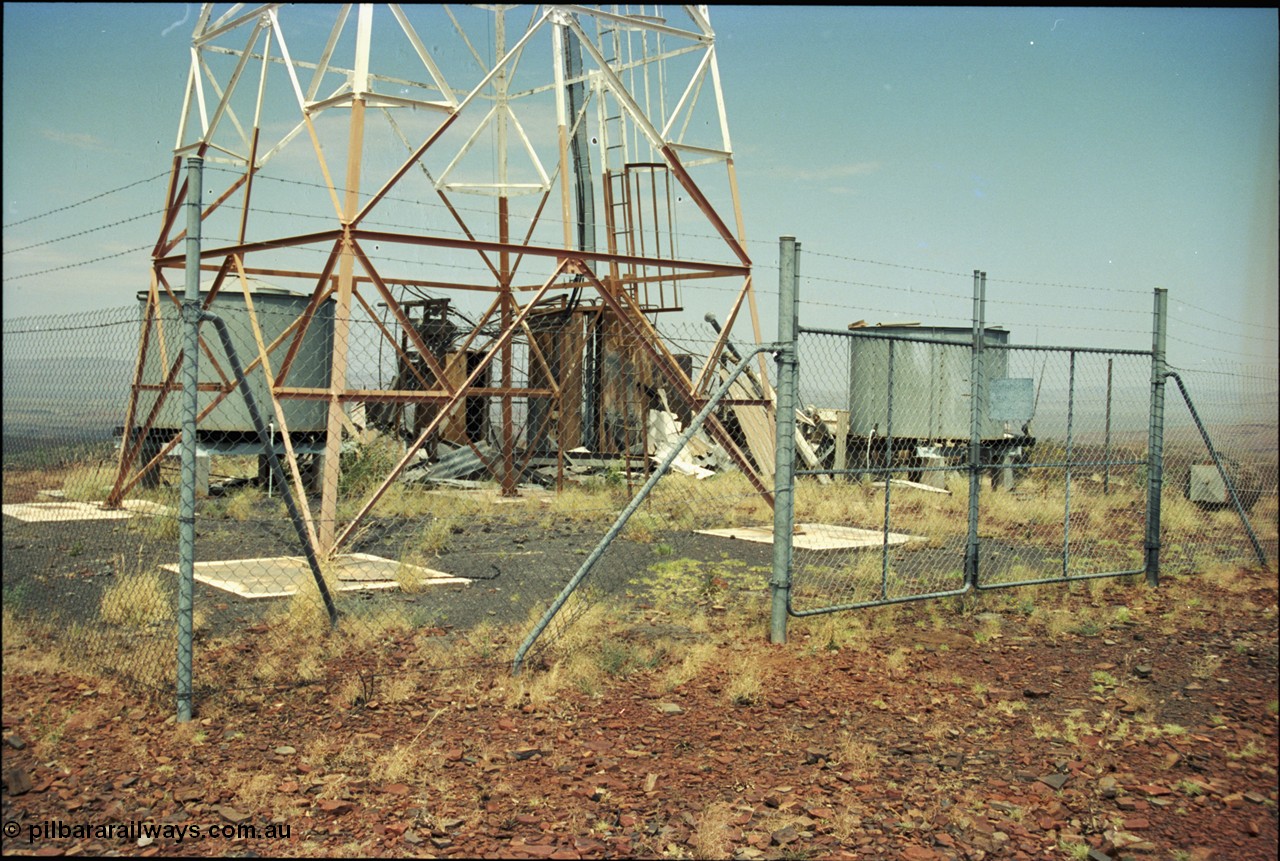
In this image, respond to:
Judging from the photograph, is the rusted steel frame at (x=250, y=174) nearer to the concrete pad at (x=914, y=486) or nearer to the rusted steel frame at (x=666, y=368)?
the rusted steel frame at (x=666, y=368)

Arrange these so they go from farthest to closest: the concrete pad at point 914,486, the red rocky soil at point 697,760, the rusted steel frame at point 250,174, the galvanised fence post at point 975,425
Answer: the concrete pad at point 914,486 < the rusted steel frame at point 250,174 < the galvanised fence post at point 975,425 < the red rocky soil at point 697,760

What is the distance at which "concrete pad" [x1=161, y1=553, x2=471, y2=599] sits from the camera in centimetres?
970

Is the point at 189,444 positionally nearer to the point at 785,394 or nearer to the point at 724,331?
the point at 785,394

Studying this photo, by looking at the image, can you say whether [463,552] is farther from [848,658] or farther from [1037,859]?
[1037,859]

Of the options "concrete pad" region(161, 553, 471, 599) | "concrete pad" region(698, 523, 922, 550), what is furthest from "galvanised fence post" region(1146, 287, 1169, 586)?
"concrete pad" region(161, 553, 471, 599)

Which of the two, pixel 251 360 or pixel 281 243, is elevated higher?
pixel 281 243

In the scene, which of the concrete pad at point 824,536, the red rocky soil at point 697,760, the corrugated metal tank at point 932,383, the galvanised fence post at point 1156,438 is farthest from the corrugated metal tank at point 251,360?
the galvanised fence post at point 1156,438

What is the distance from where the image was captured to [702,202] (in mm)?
13062

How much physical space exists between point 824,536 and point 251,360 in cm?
985

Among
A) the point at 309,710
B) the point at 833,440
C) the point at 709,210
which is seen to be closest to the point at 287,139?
the point at 709,210

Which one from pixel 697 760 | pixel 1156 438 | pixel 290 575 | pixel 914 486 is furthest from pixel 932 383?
pixel 697 760

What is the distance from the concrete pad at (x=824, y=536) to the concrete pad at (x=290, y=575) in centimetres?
446

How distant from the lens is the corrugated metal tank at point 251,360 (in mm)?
16859

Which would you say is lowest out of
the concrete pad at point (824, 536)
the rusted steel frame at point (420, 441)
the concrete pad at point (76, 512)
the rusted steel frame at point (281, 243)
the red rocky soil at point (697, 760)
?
the concrete pad at point (824, 536)
